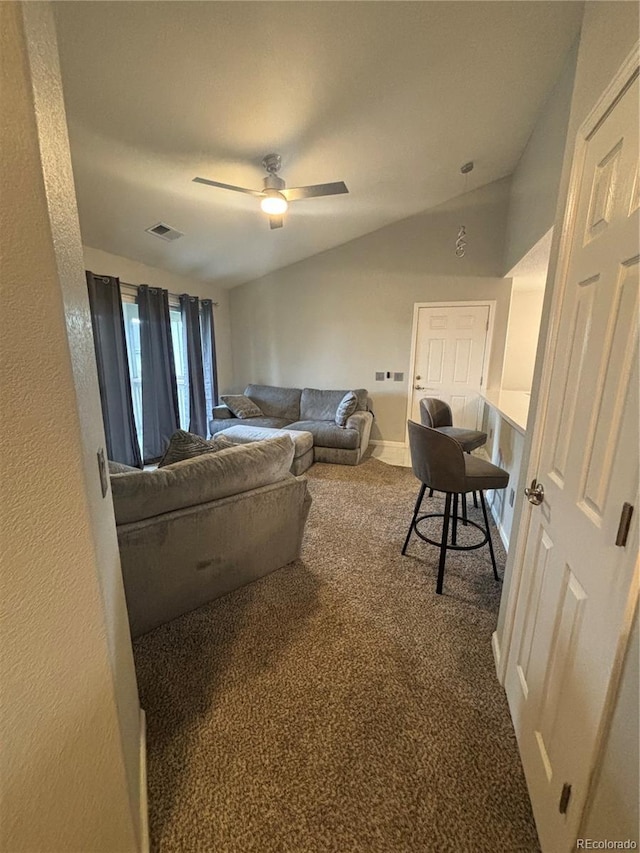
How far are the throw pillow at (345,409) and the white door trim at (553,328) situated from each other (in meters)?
2.99

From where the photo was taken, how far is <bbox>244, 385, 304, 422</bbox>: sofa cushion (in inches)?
205

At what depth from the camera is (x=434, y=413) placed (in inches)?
116

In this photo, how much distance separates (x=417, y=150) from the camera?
9.39ft

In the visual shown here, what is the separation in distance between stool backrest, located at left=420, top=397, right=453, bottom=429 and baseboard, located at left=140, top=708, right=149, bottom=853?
2.38 metres

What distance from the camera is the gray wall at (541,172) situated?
2180mm

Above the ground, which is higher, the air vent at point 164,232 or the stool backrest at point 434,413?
the air vent at point 164,232

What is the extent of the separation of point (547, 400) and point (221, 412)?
14.3 ft

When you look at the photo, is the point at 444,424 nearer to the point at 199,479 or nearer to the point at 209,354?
the point at 199,479

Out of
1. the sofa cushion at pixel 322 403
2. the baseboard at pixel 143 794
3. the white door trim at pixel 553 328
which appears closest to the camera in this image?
the white door trim at pixel 553 328

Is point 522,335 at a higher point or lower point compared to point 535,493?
higher

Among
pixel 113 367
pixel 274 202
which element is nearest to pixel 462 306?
pixel 274 202

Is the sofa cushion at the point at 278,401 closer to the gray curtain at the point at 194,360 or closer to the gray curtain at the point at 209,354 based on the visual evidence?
the gray curtain at the point at 209,354

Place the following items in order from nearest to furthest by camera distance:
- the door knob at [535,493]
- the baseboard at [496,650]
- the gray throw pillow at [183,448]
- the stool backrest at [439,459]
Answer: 1. the door knob at [535,493]
2. the baseboard at [496,650]
3. the stool backrest at [439,459]
4. the gray throw pillow at [183,448]

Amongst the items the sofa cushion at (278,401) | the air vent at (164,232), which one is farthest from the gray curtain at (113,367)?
the sofa cushion at (278,401)
